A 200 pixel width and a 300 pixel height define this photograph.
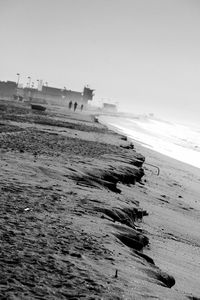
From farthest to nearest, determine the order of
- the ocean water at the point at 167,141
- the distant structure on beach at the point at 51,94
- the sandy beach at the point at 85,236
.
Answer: the distant structure on beach at the point at 51,94 < the ocean water at the point at 167,141 < the sandy beach at the point at 85,236

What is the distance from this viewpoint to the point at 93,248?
4.32 metres

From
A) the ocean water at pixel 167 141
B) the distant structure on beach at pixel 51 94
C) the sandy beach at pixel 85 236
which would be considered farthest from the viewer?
the distant structure on beach at pixel 51 94

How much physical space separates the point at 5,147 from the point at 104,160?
2454mm

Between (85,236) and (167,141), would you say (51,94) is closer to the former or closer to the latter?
(167,141)

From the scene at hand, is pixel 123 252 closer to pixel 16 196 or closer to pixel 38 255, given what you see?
pixel 38 255

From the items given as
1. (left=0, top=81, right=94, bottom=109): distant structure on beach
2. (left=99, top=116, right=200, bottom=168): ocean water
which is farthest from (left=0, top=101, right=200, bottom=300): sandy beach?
(left=0, top=81, right=94, bottom=109): distant structure on beach

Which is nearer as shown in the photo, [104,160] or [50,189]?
[50,189]

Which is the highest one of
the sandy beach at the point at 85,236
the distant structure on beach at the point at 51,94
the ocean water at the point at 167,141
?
the distant structure on beach at the point at 51,94

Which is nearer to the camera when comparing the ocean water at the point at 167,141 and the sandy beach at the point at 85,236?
the sandy beach at the point at 85,236

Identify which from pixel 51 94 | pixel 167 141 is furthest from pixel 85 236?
pixel 51 94

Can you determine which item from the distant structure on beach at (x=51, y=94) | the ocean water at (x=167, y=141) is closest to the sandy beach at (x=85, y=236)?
the ocean water at (x=167, y=141)

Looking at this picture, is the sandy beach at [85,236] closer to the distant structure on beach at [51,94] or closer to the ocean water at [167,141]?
the ocean water at [167,141]

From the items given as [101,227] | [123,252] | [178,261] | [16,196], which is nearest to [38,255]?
[123,252]

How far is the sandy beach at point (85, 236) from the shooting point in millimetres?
3410
